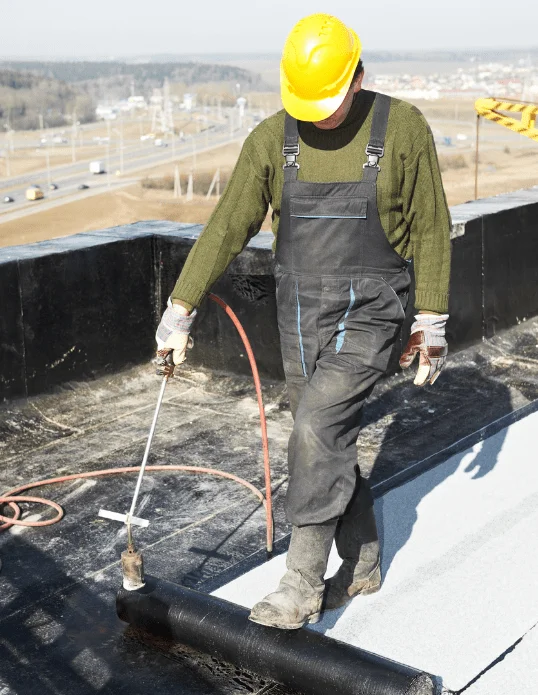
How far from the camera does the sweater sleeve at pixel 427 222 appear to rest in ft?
10.7

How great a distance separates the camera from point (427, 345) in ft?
11.1

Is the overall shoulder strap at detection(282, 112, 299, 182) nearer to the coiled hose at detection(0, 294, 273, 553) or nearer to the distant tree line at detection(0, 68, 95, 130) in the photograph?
the coiled hose at detection(0, 294, 273, 553)

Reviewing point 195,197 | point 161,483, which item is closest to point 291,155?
point 161,483

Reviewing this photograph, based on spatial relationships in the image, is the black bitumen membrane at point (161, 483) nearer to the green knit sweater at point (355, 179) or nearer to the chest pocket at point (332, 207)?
the green knit sweater at point (355, 179)

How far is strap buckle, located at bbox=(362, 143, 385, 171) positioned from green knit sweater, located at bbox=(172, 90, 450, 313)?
0.08 feet

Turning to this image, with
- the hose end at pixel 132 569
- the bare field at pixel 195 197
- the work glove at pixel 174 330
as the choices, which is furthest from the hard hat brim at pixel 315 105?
the bare field at pixel 195 197

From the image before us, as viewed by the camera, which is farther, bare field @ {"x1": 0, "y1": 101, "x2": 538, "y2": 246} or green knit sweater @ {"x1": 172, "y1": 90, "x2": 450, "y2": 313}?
bare field @ {"x1": 0, "y1": 101, "x2": 538, "y2": 246}

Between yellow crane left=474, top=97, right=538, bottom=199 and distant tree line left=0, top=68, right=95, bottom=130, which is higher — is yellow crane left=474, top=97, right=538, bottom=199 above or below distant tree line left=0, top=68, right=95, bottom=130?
above

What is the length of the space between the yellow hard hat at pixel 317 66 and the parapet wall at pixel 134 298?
2944 mm

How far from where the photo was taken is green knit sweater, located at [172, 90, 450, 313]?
3.24 meters

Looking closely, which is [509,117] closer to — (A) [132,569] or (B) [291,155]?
(B) [291,155]

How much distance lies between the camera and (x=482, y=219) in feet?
23.6

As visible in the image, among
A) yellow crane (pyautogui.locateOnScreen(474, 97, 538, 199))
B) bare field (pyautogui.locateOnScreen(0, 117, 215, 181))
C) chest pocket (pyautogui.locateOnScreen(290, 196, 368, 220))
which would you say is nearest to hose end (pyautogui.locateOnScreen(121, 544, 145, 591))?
chest pocket (pyautogui.locateOnScreen(290, 196, 368, 220))

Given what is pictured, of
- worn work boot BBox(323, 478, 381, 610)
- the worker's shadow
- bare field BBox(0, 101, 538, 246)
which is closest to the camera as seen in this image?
worn work boot BBox(323, 478, 381, 610)
